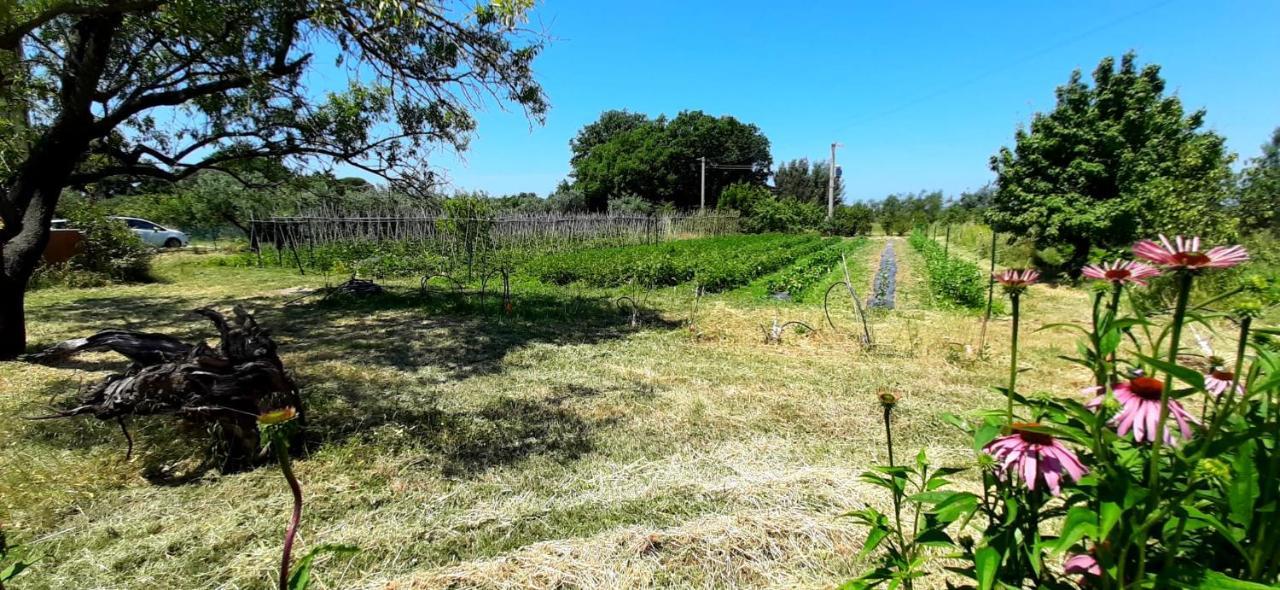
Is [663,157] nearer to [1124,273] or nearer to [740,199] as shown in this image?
[740,199]

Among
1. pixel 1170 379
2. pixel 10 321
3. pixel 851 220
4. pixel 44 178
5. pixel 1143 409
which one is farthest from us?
pixel 851 220

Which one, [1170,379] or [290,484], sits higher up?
[1170,379]

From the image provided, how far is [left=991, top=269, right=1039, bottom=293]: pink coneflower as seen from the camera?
1032 millimetres

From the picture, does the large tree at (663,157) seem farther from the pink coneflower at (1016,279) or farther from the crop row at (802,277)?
the pink coneflower at (1016,279)

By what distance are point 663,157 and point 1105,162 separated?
2900 cm

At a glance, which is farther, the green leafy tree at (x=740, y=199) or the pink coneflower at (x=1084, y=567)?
the green leafy tree at (x=740, y=199)

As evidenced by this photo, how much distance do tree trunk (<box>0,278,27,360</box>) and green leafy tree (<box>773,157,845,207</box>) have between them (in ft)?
152

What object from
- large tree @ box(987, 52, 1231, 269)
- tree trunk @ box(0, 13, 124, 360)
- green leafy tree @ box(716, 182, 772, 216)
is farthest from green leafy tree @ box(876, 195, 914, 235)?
tree trunk @ box(0, 13, 124, 360)

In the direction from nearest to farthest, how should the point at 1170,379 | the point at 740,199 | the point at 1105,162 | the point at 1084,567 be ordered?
the point at 1170,379 → the point at 1084,567 → the point at 1105,162 → the point at 740,199

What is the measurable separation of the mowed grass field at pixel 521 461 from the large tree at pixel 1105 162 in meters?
5.75

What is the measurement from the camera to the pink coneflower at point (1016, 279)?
3.39ft

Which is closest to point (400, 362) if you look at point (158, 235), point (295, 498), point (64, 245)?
point (295, 498)

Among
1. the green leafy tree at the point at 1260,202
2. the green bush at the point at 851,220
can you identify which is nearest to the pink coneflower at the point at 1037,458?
the green leafy tree at the point at 1260,202

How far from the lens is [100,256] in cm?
1075
